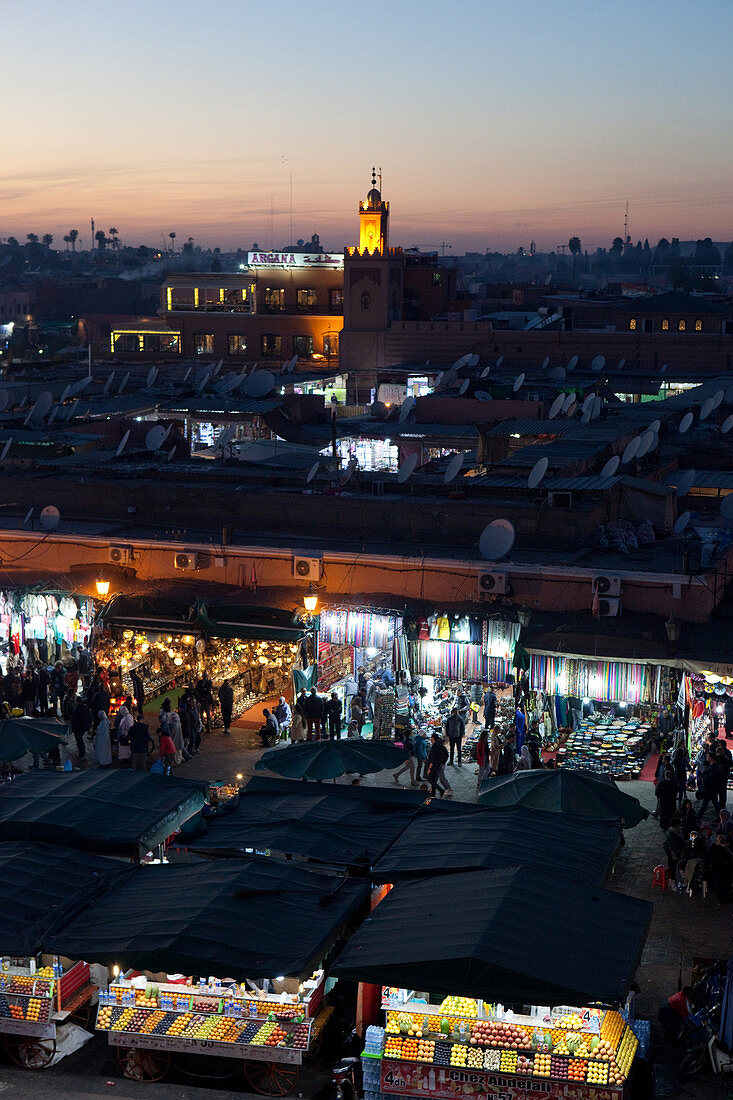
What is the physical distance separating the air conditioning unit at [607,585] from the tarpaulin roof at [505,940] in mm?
8309

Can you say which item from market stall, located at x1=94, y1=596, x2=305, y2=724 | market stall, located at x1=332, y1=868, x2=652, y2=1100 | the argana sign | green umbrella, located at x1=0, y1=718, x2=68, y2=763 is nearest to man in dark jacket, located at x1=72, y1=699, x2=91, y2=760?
market stall, located at x1=94, y1=596, x2=305, y2=724

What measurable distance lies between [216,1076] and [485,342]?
42309 millimetres

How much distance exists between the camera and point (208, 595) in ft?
69.1

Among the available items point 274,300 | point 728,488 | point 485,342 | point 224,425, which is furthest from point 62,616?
point 274,300

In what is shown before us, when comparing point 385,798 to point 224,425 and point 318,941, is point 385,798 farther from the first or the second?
point 224,425

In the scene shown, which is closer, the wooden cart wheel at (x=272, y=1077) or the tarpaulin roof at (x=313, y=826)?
the wooden cart wheel at (x=272, y=1077)

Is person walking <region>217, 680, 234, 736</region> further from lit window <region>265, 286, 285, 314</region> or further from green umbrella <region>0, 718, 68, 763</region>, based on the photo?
lit window <region>265, 286, 285, 314</region>

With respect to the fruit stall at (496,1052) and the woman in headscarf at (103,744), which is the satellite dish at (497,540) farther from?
the fruit stall at (496,1052)

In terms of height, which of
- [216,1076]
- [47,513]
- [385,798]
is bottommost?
[216,1076]

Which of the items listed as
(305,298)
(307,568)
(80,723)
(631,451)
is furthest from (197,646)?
(305,298)

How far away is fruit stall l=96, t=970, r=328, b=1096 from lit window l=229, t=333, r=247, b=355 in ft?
177

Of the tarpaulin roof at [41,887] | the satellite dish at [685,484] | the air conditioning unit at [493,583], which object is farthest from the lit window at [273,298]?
the tarpaulin roof at [41,887]

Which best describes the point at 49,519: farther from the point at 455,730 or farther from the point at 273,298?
the point at 273,298

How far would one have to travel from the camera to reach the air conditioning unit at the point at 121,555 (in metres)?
22.0
